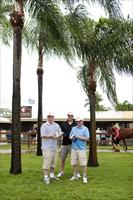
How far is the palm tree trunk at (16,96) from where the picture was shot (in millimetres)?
14533

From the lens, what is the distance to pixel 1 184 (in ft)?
39.5

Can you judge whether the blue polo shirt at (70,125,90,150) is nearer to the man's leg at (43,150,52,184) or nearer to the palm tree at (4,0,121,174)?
the man's leg at (43,150,52,184)

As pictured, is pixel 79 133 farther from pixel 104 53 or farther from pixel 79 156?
pixel 104 53

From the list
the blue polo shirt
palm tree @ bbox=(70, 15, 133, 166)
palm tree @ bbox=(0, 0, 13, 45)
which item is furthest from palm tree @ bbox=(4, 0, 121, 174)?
palm tree @ bbox=(0, 0, 13, 45)

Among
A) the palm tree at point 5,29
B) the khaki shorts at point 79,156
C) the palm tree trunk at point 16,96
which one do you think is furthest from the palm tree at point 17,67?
the palm tree at point 5,29

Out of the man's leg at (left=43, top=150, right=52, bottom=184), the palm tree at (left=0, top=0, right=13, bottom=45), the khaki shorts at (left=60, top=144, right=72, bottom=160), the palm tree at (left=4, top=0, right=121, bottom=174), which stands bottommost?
the man's leg at (left=43, top=150, right=52, bottom=184)

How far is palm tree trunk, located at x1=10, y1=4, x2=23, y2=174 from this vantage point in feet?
47.7

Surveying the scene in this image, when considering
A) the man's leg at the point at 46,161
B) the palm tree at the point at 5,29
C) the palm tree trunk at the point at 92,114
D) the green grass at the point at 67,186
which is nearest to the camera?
the green grass at the point at 67,186

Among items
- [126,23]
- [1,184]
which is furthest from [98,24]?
[1,184]

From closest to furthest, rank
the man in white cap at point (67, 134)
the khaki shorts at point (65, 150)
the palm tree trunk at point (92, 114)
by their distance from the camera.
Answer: the man in white cap at point (67, 134) < the khaki shorts at point (65, 150) < the palm tree trunk at point (92, 114)

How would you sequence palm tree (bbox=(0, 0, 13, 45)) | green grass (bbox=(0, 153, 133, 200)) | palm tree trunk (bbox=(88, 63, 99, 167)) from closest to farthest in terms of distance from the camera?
green grass (bbox=(0, 153, 133, 200)) → palm tree trunk (bbox=(88, 63, 99, 167)) → palm tree (bbox=(0, 0, 13, 45))

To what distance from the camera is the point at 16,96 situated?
14.7 meters

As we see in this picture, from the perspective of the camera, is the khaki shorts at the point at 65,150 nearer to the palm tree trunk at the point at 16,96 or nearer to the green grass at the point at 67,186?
the green grass at the point at 67,186

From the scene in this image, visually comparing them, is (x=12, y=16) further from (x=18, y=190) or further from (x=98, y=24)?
(x=18, y=190)
